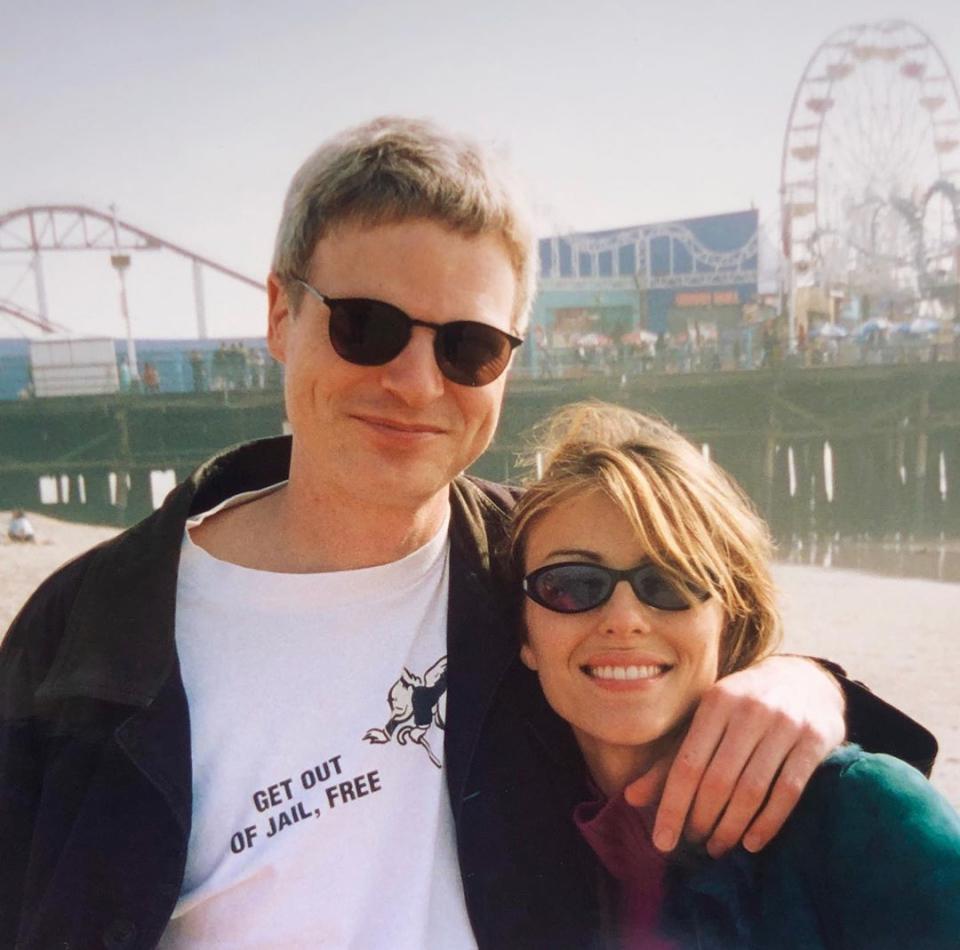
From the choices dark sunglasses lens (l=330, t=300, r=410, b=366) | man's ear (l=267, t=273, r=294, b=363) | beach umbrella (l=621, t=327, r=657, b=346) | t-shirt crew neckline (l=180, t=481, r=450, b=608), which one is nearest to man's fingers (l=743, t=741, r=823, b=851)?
t-shirt crew neckline (l=180, t=481, r=450, b=608)

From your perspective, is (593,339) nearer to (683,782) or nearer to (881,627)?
(881,627)

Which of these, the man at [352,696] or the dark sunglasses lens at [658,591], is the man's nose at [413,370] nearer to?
the man at [352,696]

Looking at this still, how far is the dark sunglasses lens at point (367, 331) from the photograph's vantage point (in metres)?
→ 1.68

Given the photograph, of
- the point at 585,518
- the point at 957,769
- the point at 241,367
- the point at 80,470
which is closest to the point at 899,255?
the point at 241,367

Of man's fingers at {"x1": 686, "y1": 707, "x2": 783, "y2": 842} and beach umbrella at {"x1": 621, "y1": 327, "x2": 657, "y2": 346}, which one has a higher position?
beach umbrella at {"x1": 621, "y1": 327, "x2": 657, "y2": 346}

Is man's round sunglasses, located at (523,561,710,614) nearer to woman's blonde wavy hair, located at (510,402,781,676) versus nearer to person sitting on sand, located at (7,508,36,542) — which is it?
woman's blonde wavy hair, located at (510,402,781,676)

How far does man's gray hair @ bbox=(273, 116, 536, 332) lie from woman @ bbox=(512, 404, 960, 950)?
51 centimetres

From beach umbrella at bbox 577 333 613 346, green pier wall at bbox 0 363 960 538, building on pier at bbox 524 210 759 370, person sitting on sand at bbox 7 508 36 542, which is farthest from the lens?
building on pier at bbox 524 210 759 370

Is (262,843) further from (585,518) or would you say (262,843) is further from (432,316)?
(432,316)

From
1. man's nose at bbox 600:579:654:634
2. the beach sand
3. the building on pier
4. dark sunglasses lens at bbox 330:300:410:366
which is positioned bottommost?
the beach sand

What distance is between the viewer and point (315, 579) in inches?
68.6

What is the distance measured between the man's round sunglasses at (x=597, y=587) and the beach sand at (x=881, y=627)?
3.78 m

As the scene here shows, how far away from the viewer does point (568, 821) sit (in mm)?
1629

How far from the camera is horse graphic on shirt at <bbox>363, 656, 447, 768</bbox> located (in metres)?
1.62
